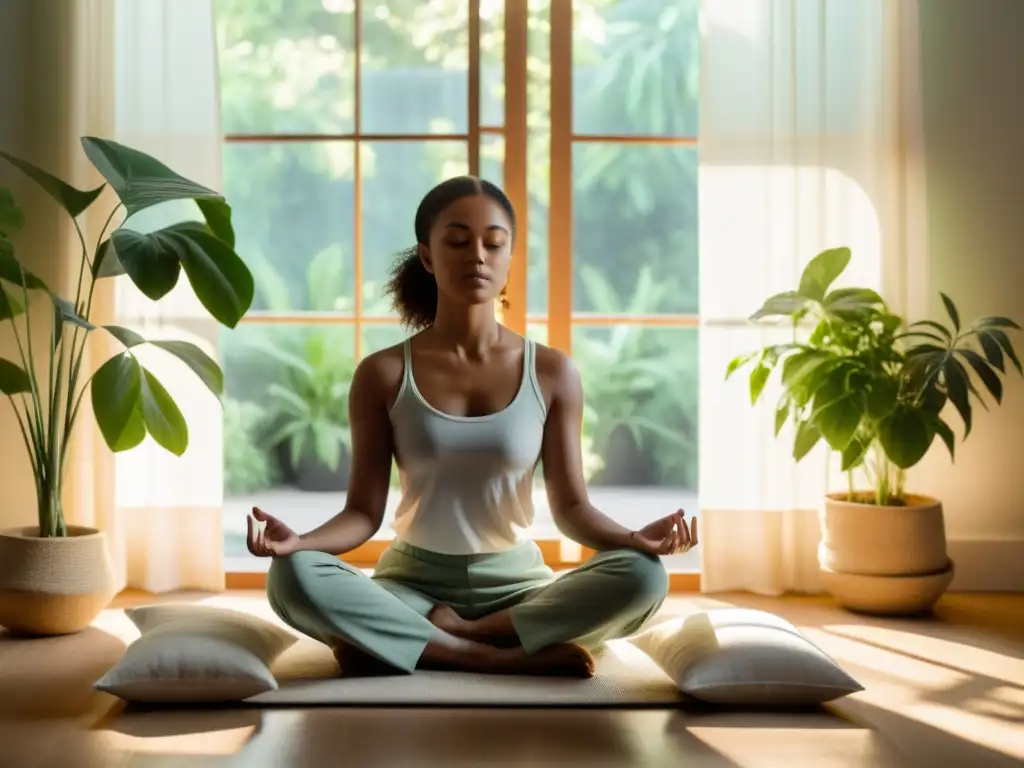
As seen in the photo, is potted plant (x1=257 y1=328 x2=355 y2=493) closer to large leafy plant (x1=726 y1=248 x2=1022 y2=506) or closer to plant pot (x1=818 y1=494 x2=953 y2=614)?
large leafy plant (x1=726 y1=248 x2=1022 y2=506)

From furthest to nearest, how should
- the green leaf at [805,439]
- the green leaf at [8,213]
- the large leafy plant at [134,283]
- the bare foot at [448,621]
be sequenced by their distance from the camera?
the green leaf at [805,439]
the green leaf at [8,213]
the large leafy plant at [134,283]
the bare foot at [448,621]

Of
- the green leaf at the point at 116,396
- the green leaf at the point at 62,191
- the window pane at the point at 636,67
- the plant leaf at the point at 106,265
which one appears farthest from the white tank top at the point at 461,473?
the window pane at the point at 636,67

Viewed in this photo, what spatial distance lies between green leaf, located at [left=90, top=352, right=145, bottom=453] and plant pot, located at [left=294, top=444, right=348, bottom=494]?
1104 millimetres

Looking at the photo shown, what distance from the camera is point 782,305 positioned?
11.0ft

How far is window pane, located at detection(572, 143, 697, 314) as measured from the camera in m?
3.96

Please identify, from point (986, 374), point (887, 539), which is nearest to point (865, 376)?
point (986, 374)

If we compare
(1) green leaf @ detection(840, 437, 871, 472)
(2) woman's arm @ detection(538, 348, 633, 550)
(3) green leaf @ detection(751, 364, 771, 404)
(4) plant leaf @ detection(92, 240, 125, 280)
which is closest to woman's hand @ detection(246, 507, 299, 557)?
(2) woman's arm @ detection(538, 348, 633, 550)

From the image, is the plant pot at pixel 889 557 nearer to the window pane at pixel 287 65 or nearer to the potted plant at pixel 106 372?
the potted plant at pixel 106 372

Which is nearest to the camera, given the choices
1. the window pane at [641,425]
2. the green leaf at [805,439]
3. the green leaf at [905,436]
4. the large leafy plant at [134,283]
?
the large leafy plant at [134,283]

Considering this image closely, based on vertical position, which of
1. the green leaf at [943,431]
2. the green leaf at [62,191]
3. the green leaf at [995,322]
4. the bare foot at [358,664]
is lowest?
the bare foot at [358,664]

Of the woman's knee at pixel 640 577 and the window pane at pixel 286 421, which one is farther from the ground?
the window pane at pixel 286 421

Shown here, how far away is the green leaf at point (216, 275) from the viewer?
9.54 feet

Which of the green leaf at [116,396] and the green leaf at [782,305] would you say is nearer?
the green leaf at [116,396]

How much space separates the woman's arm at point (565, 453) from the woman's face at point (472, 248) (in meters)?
0.23
